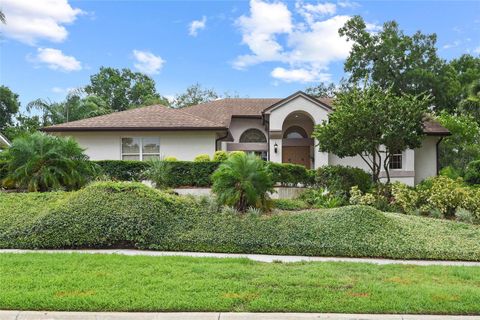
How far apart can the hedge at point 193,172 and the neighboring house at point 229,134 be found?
2.20 metres

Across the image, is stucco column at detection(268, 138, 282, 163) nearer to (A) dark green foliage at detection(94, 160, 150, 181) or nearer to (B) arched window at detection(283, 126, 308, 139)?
(B) arched window at detection(283, 126, 308, 139)

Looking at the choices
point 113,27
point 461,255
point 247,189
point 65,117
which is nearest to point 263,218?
point 247,189

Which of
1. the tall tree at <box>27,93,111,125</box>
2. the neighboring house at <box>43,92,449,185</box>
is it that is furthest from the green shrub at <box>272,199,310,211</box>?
the tall tree at <box>27,93,111,125</box>

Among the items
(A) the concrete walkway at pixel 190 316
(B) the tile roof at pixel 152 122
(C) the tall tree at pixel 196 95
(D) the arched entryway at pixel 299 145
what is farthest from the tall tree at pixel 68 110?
(A) the concrete walkway at pixel 190 316

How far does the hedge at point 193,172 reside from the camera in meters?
15.2

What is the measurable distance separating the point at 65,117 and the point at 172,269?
107 ft

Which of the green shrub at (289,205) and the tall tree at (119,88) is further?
the tall tree at (119,88)

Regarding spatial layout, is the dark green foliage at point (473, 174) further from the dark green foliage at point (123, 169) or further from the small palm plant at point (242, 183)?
the dark green foliage at point (123, 169)

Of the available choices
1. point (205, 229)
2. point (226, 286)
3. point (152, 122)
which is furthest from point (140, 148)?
point (226, 286)

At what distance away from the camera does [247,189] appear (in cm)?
1052

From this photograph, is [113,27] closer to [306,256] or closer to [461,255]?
[306,256]

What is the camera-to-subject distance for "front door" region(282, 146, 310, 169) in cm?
2339

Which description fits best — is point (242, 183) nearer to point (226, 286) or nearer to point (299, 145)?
point (226, 286)

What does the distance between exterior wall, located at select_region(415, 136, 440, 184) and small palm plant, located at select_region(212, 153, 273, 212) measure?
49.8 feet
